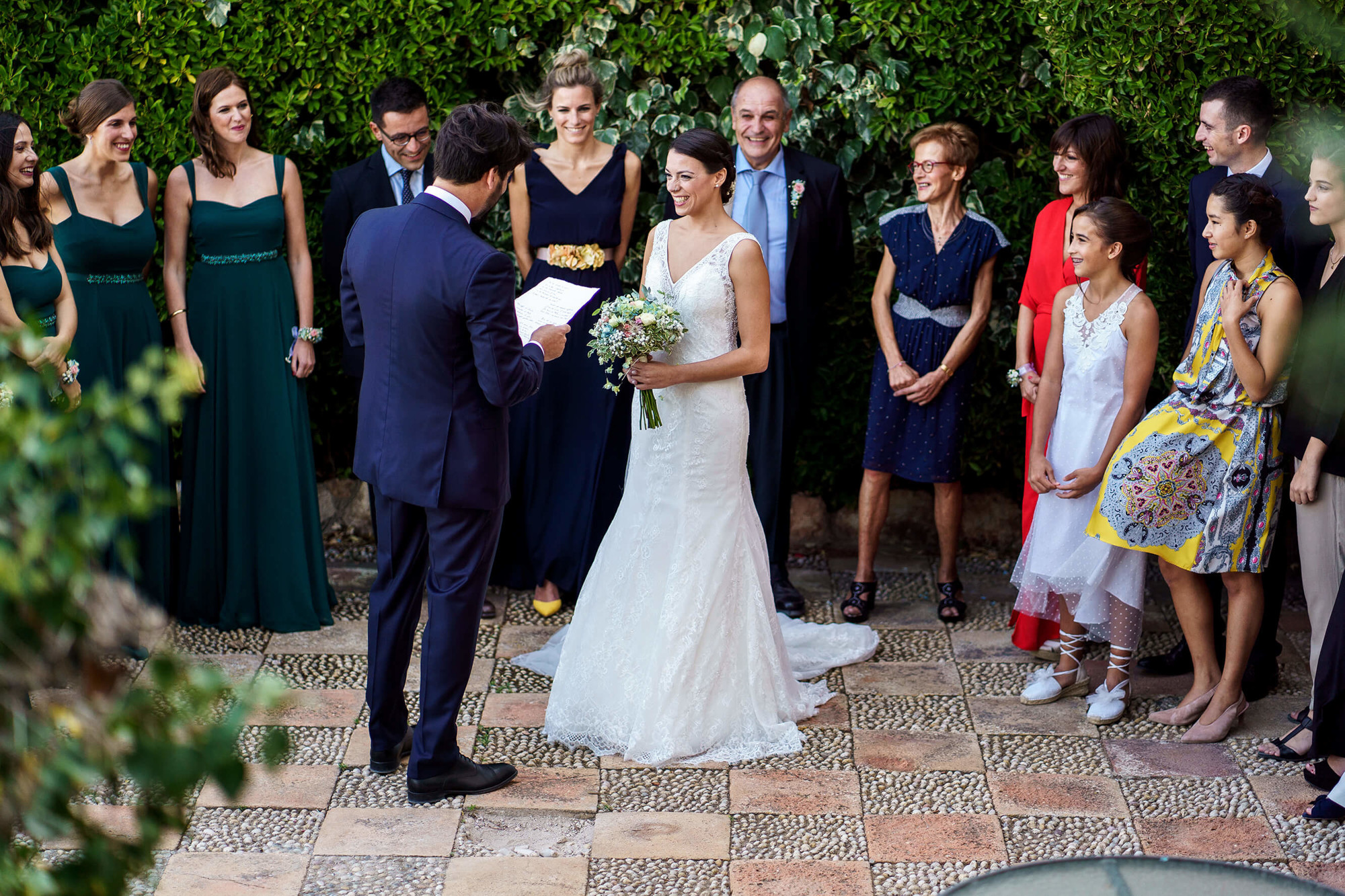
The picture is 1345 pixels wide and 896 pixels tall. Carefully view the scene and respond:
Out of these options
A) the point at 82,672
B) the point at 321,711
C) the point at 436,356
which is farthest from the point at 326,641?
the point at 82,672

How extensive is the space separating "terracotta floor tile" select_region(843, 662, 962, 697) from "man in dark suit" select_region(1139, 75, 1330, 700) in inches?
37.4

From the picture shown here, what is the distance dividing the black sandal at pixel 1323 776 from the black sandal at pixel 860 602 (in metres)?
1.77

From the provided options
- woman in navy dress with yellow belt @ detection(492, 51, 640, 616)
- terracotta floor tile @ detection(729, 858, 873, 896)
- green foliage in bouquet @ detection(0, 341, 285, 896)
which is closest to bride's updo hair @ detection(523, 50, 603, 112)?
woman in navy dress with yellow belt @ detection(492, 51, 640, 616)

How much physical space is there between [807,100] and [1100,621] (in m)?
2.56

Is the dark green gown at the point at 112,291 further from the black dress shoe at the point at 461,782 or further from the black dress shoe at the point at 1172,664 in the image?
the black dress shoe at the point at 1172,664

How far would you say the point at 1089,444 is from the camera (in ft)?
14.5

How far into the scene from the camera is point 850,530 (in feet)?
20.0

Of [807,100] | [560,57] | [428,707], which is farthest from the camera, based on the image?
[807,100]

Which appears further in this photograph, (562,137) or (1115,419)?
(562,137)

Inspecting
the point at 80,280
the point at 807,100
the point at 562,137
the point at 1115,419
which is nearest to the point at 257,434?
the point at 80,280

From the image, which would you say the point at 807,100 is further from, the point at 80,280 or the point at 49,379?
the point at 49,379

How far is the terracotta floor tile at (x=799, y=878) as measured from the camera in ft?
11.1

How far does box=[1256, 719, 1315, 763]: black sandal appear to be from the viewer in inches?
A: 160

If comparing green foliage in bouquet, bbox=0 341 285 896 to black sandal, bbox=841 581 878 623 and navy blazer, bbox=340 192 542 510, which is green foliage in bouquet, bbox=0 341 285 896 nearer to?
navy blazer, bbox=340 192 542 510
